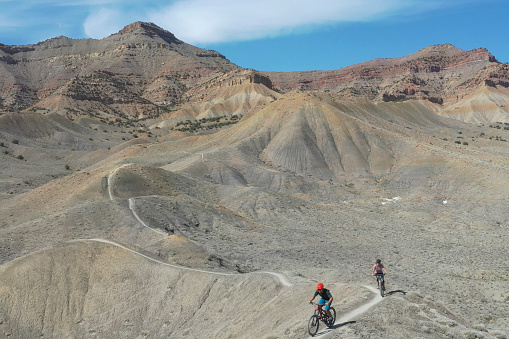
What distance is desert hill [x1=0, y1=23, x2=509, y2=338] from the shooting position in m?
18.4

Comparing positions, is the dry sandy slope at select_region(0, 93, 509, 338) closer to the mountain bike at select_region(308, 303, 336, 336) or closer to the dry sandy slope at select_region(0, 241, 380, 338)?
the dry sandy slope at select_region(0, 241, 380, 338)

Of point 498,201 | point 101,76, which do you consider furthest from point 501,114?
point 101,76

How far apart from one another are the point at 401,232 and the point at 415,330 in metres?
28.4

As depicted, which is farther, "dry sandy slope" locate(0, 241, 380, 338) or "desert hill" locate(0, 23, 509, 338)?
"dry sandy slope" locate(0, 241, 380, 338)

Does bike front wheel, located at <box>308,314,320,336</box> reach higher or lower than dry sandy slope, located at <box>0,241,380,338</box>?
higher

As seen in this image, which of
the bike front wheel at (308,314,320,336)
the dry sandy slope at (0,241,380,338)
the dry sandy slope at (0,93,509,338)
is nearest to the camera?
the bike front wheel at (308,314,320,336)

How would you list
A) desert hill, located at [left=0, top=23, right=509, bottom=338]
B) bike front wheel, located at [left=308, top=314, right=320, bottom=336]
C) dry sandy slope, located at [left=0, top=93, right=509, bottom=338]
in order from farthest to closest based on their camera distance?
dry sandy slope, located at [left=0, top=93, right=509, bottom=338] < desert hill, located at [left=0, top=23, right=509, bottom=338] < bike front wheel, located at [left=308, top=314, right=320, bottom=336]

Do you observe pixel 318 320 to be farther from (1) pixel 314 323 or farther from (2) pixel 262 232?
(2) pixel 262 232

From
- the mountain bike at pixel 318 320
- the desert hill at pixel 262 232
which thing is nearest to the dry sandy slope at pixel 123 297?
the desert hill at pixel 262 232

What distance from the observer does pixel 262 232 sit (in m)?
39.0

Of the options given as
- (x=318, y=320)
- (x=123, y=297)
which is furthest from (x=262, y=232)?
(x=318, y=320)

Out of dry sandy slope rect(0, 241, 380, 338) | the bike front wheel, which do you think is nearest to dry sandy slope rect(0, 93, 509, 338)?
dry sandy slope rect(0, 241, 380, 338)

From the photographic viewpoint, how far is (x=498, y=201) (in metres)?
45.6

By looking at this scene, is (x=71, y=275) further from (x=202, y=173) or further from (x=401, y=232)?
(x=202, y=173)
